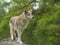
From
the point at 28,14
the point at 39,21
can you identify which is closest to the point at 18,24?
the point at 28,14

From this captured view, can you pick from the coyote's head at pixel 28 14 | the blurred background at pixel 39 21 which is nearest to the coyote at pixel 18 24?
the coyote's head at pixel 28 14

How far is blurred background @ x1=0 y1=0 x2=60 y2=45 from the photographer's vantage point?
58.4 ft

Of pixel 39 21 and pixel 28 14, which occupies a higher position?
pixel 28 14

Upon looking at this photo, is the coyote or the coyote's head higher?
the coyote's head

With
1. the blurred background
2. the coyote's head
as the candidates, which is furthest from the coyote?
the blurred background

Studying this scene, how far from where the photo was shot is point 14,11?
69.8ft

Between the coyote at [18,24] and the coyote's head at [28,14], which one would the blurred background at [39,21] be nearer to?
the coyote at [18,24]

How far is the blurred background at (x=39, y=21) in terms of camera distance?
17.8 m

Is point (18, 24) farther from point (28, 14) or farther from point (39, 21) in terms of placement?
point (39, 21)

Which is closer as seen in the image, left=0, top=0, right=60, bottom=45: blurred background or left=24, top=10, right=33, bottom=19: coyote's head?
left=24, top=10, right=33, bottom=19: coyote's head

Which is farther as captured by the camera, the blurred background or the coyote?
the blurred background

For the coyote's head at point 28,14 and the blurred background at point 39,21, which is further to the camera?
the blurred background at point 39,21

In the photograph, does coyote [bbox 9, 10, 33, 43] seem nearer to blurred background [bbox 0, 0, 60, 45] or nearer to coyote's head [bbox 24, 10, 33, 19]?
coyote's head [bbox 24, 10, 33, 19]

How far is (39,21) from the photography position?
18406 millimetres
